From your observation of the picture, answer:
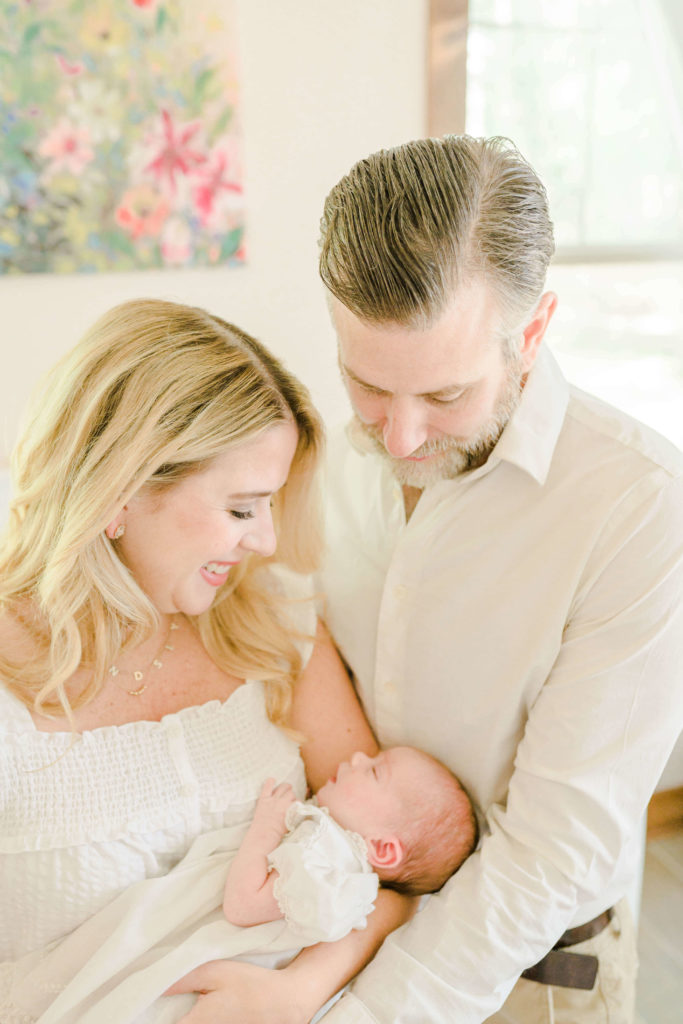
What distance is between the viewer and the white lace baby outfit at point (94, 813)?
1355 millimetres

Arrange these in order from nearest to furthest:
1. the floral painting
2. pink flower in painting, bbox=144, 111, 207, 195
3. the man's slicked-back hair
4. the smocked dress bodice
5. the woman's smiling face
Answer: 1. the man's slicked-back hair
2. the smocked dress bodice
3. the woman's smiling face
4. the floral painting
5. pink flower in painting, bbox=144, 111, 207, 195

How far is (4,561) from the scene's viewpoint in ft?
4.98

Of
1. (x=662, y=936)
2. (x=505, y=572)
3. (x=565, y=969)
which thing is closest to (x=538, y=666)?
(x=505, y=572)

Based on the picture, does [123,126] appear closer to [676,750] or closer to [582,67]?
[582,67]

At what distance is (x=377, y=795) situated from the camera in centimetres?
157

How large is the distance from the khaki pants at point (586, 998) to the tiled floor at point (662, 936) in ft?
2.76

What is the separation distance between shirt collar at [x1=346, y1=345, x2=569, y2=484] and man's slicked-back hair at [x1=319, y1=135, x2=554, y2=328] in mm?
196

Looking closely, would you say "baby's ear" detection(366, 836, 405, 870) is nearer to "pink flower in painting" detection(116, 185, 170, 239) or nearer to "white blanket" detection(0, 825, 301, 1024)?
"white blanket" detection(0, 825, 301, 1024)

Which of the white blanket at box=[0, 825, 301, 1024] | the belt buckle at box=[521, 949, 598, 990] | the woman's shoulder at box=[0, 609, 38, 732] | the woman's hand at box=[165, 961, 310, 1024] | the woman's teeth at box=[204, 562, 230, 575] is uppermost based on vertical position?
the woman's teeth at box=[204, 562, 230, 575]

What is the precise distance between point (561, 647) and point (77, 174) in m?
1.75

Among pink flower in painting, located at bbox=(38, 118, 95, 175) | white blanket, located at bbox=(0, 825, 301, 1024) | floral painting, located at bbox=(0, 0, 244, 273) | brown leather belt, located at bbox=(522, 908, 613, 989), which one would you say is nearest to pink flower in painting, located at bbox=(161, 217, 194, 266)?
floral painting, located at bbox=(0, 0, 244, 273)

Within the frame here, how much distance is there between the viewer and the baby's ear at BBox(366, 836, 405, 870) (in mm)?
1559

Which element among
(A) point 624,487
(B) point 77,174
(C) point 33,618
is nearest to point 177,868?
(C) point 33,618

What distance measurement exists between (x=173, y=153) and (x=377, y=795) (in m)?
1.78
